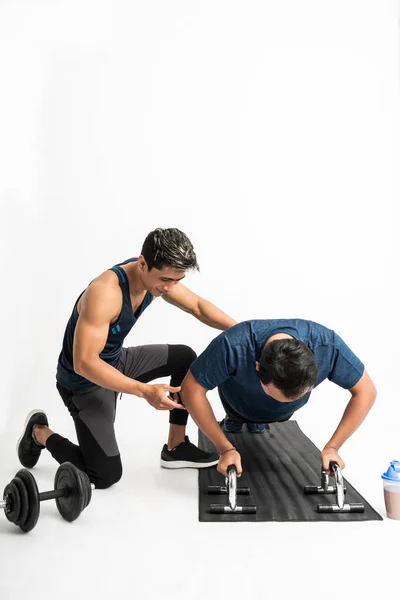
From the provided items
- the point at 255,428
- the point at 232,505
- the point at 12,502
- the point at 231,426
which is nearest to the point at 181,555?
the point at 232,505

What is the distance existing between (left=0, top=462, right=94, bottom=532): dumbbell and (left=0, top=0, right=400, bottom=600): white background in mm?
1835

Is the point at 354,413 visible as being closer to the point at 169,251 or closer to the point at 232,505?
the point at 232,505

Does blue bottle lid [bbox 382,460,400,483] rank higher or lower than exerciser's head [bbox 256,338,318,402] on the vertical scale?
lower

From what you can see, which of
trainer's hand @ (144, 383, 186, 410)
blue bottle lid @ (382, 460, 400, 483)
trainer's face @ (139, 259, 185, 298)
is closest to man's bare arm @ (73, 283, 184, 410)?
trainer's hand @ (144, 383, 186, 410)

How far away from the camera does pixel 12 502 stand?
2.82 m

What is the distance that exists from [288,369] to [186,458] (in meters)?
1.17

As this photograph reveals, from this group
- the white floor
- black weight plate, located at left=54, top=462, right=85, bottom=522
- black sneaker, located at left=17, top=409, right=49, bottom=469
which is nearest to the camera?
the white floor

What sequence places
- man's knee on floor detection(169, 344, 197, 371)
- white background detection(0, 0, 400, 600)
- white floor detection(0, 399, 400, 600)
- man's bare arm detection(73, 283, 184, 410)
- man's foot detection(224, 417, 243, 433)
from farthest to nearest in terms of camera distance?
1. white background detection(0, 0, 400, 600)
2. man's foot detection(224, 417, 243, 433)
3. man's knee on floor detection(169, 344, 197, 371)
4. man's bare arm detection(73, 283, 184, 410)
5. white floor detection(0, 399, 400, 600)

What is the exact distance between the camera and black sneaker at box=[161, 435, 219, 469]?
3.61m

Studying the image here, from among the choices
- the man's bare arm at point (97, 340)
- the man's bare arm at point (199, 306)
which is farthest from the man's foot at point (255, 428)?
the man's bare arm at point (97, 340)

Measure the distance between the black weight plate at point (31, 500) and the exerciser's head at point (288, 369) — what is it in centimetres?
99

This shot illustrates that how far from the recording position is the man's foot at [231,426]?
13.3 ft

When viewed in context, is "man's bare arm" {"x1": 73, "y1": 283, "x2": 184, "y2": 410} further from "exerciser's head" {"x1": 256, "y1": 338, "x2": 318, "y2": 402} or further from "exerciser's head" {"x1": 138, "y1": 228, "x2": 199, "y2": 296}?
"exerciser's head" {"x1": 256, "y1": 338, "x2": 318, "y2": 402}

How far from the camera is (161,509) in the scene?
3.08 meters
